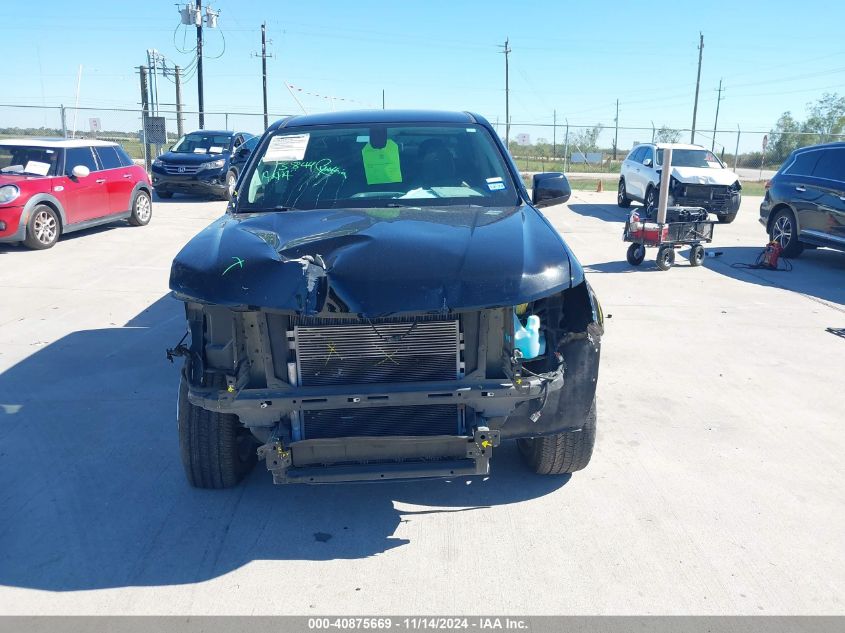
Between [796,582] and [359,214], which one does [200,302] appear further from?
[796,582]

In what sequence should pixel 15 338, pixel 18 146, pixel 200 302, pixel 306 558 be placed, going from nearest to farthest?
pixel 200 302 < pixel 306 558 < pixel 15 338 < pixel 18 146

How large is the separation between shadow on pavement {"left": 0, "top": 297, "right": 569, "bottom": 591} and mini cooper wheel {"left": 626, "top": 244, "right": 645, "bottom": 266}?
6315 millimetres

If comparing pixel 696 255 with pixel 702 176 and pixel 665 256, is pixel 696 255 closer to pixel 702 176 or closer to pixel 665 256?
pixel 665 256

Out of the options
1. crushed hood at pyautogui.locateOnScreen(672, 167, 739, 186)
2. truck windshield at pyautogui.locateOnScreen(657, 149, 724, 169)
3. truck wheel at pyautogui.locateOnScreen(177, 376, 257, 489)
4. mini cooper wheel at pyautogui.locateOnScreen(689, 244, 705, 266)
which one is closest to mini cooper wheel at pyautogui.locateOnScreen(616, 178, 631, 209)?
truck windshield at pyautogui.locateOnScreen(657, 149, 724, 169)

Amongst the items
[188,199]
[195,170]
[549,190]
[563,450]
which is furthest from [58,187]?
[563,450]

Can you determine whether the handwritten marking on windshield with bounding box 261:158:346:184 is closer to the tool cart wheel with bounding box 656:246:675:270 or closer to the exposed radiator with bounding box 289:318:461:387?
the exposed radiator with bounding box 289:318:461:387

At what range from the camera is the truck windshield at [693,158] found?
1566 centimetres

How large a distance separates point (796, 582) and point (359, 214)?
2682 mm

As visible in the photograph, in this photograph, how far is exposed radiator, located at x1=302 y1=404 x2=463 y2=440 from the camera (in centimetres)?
313

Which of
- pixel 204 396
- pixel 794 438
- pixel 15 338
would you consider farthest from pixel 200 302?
pixel 15 338

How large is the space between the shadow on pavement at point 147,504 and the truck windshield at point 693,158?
13.2 metres

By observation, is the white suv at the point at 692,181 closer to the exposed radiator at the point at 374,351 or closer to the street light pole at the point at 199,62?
the exposed radiator at the point at 374,351

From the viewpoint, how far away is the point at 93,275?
8.95 metres

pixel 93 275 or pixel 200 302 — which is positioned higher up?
pixel 200 302
